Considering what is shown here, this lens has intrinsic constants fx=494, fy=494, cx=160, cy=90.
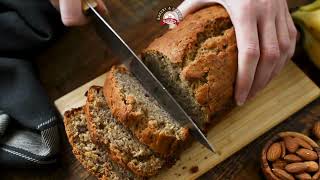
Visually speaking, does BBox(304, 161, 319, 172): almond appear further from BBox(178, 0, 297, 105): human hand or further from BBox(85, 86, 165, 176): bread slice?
BBox(85, 86, 165, 176): bread slice

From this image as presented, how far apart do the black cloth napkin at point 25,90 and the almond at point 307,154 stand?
1234mm

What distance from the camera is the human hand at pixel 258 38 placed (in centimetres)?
231

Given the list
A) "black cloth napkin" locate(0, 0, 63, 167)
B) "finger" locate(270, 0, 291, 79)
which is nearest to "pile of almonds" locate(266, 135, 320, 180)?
"finger" locate(270, 0, 291, 79)

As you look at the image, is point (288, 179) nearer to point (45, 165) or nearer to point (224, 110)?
point (224, 110)

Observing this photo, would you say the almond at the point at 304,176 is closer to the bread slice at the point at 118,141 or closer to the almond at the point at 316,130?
the almond at the point at 316,130

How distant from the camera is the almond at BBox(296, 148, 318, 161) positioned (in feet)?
7.91

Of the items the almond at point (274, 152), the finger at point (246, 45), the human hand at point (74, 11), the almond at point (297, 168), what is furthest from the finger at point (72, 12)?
the almond at point (297, 168)

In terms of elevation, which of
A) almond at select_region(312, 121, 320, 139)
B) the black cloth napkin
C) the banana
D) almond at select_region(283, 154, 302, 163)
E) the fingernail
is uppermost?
the black cloth napkin

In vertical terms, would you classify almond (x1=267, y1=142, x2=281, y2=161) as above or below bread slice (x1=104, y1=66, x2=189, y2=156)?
below

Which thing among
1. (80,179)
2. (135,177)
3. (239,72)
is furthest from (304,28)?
(80,179)

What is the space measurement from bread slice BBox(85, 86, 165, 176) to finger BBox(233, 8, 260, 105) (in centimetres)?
57

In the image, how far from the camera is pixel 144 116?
7.70 feet

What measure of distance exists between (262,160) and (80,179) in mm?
933

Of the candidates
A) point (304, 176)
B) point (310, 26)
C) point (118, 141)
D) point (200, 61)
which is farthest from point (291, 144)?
point (118, 141)
